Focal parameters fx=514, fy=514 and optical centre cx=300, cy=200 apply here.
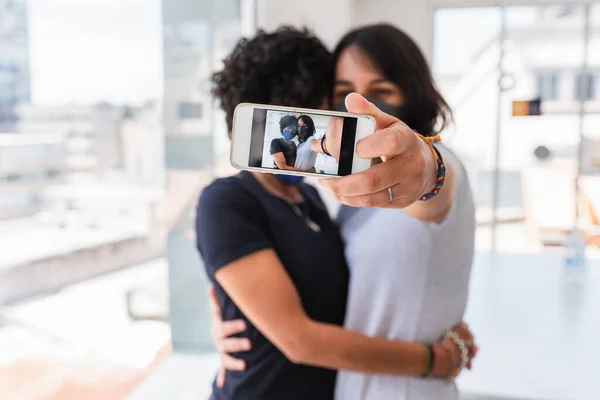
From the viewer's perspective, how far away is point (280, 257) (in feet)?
2.95

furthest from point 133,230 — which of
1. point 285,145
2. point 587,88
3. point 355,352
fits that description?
point 587,88

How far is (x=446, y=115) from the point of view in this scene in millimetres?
1029

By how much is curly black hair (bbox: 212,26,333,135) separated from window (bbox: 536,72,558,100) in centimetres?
376

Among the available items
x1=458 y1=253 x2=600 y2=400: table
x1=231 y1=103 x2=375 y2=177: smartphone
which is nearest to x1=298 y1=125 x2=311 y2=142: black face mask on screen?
x1=231 y1=103 x2=375 y2=177: smartphone

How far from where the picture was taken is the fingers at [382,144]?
47 centimetres

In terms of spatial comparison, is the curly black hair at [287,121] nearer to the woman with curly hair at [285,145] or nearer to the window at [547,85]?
the woman with curly hair at [285,145]

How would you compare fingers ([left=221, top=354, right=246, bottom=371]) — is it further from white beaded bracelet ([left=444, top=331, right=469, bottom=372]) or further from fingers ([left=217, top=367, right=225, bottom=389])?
white beaded bracelet ([left=444, top=331, right=469, bottom=372])

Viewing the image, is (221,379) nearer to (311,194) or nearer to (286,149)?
(311,194)

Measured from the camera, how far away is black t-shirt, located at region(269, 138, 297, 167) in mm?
507

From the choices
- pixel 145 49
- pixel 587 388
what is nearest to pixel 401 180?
pixel 587 388

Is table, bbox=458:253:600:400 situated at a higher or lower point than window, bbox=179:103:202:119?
lower

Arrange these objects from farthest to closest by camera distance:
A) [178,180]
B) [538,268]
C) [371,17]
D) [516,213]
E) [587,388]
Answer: [516,213] → [371,17] → [538,268] → [178,180] → [587,388]

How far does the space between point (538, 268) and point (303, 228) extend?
1.71 meters

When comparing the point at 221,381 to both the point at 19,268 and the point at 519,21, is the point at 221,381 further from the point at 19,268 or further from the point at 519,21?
the point at 519,21
